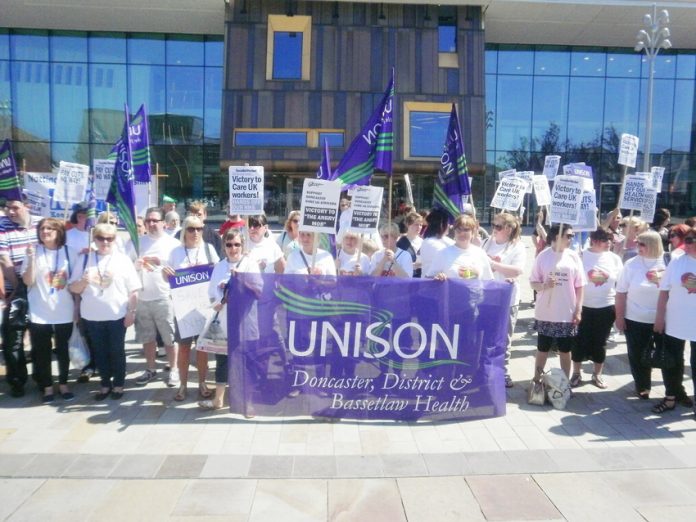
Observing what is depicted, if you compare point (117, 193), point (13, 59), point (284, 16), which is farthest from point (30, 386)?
point (13, 59)

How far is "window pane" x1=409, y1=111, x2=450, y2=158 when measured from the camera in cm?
2408

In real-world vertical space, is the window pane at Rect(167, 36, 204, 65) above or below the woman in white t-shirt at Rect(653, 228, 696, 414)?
above

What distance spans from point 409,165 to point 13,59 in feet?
62.4

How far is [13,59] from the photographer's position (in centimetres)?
2741

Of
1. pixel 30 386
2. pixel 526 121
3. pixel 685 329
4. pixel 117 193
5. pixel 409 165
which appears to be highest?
pixel 526 121

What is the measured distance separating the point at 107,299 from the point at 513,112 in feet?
88.5

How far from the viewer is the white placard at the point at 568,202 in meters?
5.81

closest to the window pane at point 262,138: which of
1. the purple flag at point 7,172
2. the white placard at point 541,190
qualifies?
the white placard at point 541,190

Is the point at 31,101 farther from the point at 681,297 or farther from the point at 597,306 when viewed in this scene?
the point at 681,297

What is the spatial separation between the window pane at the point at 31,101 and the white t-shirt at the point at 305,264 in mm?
26509

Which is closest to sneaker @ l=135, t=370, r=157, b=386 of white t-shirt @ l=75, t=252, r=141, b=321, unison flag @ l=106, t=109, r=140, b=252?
white t-shirt @ l=75, t=252, r=141, b=321

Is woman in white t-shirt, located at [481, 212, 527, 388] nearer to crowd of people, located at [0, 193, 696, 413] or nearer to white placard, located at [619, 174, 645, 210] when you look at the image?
crowd of people, located at [0, 193, 696, 413]

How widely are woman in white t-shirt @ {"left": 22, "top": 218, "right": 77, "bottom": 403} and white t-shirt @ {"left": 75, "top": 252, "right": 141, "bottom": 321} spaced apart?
0.15 metres

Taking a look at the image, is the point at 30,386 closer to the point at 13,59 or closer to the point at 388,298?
A: the point at 388,298
